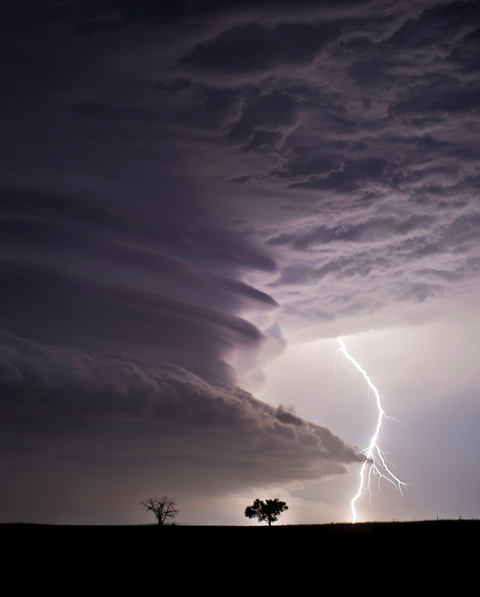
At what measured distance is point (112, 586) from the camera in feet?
65.1

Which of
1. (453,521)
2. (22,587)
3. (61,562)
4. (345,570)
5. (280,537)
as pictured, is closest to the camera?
(22,587)

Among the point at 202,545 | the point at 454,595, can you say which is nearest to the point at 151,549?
the point at 202,545

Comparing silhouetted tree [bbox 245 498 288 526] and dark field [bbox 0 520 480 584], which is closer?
dark field [bbox 0 520 480 584]

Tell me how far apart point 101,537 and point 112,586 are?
751 inches

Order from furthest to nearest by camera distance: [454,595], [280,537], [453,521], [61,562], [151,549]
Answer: [453,521] → [280,537] → [151,549] → [61,562] → [454,595]

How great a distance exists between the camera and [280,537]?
36.2 metres

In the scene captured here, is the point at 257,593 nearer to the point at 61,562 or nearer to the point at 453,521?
the point at 61,562

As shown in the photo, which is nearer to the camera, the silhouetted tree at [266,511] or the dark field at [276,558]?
the dark field at [276,558]

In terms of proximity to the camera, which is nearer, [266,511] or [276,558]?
[276,558]

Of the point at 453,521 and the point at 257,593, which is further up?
the point at 453,521

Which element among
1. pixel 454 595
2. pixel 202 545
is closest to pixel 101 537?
pixel 202 545

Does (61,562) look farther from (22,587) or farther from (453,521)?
(453,521)

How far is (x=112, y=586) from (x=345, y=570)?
10949 mm

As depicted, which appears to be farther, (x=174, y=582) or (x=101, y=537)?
(x=101, y=537)
